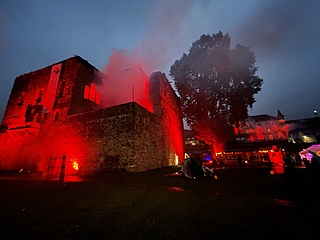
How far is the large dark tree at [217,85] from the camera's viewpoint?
19.6 metres

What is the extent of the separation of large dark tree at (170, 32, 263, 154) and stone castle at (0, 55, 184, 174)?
3.92m

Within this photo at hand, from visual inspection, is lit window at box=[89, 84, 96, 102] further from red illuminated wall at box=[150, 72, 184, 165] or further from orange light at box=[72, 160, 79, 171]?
orange light at box=[72, 160, 79, 171]

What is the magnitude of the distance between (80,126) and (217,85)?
18.0 m

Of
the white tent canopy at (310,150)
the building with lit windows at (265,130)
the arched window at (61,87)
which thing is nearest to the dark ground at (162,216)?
the white tent canopy at (310,150)

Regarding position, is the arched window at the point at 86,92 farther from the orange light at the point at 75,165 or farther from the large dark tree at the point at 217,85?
the large dark tree at the point at 217,85

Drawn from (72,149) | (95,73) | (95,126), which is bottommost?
(72,149)

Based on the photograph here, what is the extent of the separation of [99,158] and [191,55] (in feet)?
63.5

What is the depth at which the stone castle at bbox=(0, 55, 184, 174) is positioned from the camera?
1195 cm

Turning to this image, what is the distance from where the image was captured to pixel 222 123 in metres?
20.3

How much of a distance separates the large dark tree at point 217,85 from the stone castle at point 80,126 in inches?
154

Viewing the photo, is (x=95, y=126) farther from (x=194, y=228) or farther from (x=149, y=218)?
(x=194, y=228)

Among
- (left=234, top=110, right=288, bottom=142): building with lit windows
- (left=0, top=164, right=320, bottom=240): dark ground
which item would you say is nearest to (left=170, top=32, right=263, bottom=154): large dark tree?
(left=0, top=164, right=320, bottom=240): dark ground

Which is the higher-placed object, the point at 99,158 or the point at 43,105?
the point at 43,105

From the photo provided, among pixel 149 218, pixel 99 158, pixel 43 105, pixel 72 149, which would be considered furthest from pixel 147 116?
pixel 43 105
